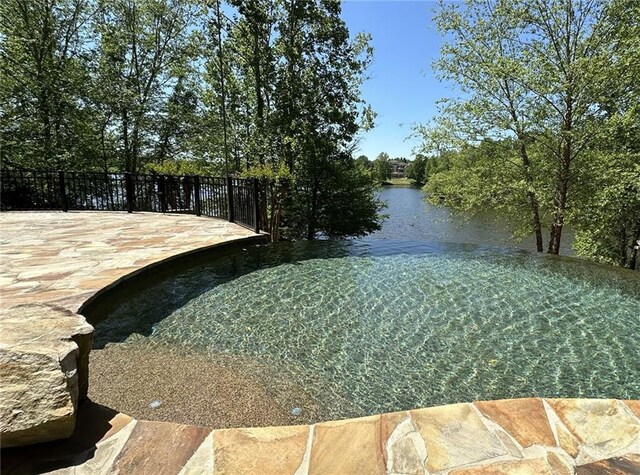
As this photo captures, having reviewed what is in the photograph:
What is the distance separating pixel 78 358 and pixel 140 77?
14.7 metres

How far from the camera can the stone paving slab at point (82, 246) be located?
3287 mm

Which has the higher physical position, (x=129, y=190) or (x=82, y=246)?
(x=129, y=190)

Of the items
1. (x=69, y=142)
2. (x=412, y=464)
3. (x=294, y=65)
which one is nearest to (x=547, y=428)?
(x=412, y=464)

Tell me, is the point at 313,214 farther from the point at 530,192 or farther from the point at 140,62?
the point at 140,62

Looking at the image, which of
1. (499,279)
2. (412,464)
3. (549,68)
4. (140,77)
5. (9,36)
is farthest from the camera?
(140,77)

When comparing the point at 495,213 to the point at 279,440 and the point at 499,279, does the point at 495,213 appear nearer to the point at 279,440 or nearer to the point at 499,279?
the point at 499,279

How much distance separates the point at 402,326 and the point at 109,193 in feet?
27.7

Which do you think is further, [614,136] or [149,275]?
[614,136]

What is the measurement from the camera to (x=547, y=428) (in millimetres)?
1659

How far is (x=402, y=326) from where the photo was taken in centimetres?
346

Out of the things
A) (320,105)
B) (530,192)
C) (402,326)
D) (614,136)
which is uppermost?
(320,105)

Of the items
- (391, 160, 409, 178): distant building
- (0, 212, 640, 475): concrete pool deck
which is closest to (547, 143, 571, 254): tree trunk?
(0, 212, 640, 475): concrete pool deck

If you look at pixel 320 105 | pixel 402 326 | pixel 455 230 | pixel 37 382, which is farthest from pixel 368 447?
pixel 455 230

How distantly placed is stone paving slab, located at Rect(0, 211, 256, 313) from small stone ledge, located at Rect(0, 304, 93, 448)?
1.43m
